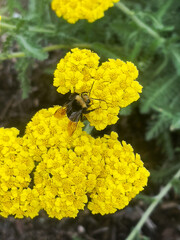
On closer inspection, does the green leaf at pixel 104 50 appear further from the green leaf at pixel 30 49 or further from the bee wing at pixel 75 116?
the bee wing at pixel 75 116

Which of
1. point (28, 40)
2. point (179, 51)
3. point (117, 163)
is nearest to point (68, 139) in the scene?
point (117, 163)

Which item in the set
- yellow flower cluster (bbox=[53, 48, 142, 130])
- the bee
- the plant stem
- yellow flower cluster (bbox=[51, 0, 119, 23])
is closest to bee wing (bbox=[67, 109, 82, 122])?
the bee

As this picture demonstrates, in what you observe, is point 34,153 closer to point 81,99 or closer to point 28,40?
point 81,99

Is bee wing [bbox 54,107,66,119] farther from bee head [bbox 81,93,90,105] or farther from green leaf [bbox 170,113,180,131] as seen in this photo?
green leaf [bbox 170,113,180,131]

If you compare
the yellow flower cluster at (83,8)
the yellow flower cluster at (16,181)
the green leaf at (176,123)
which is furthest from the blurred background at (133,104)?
the yellow flower cluster at (16,181)

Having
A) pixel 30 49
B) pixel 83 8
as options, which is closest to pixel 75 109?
pixel 83 8

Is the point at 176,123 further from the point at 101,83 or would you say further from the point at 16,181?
the point at 16,181
